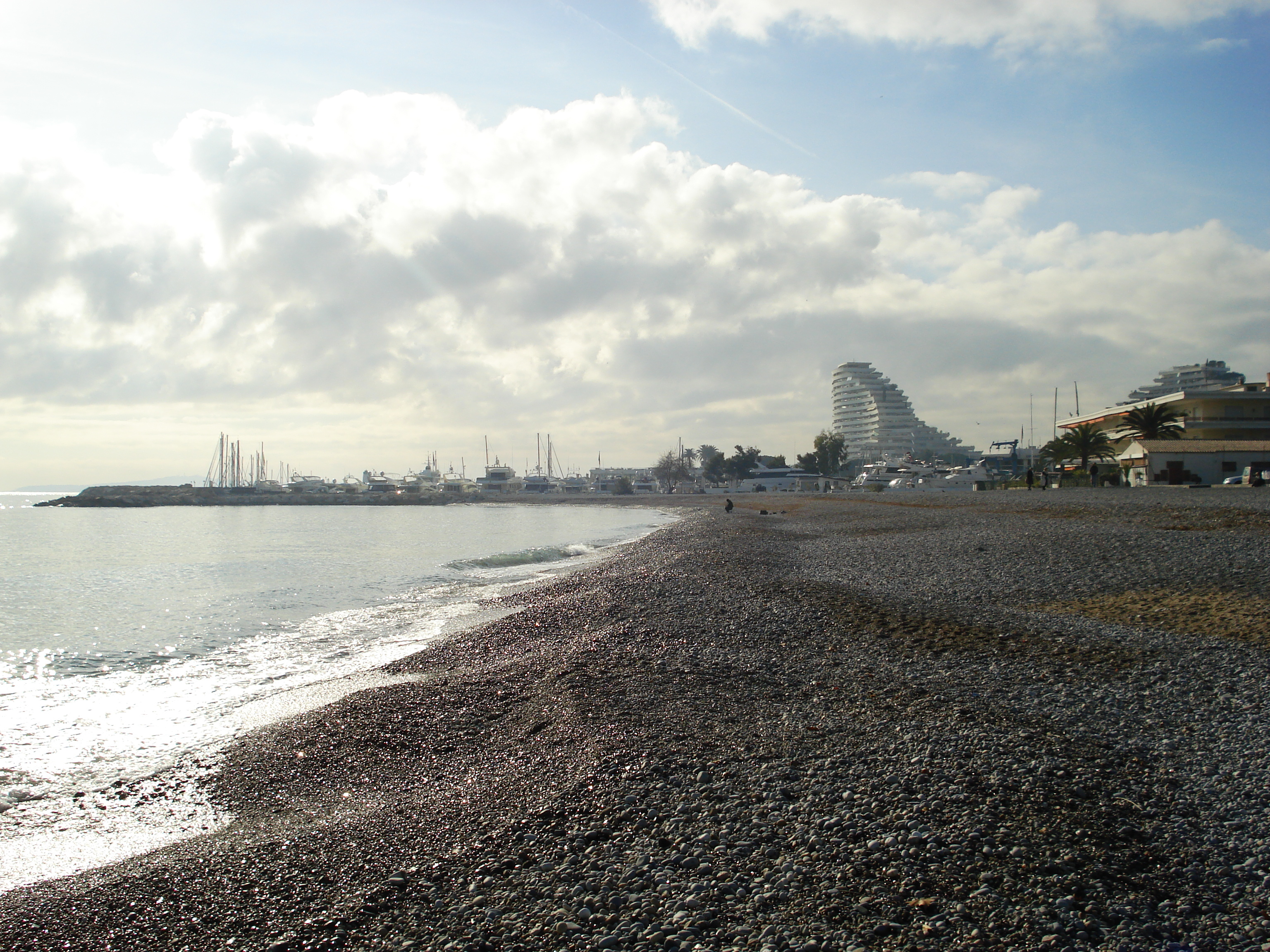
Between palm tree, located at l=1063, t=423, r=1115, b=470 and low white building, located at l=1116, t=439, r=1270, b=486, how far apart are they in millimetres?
7818

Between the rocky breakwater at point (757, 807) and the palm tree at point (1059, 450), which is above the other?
the palm tree at point (1059, 450)

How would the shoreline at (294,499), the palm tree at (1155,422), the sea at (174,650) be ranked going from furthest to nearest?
the shoreline at (294,499)
the palm tree at (1155,422)
the sea at (174,650)

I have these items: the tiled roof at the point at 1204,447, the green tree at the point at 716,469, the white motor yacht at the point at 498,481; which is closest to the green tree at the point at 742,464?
the green tree at the point at 716,469

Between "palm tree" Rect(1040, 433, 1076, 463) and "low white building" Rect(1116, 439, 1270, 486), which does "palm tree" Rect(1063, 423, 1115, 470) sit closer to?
"palm tree" Rect(1040, 433, 1076, 463)

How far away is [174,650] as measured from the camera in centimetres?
1523

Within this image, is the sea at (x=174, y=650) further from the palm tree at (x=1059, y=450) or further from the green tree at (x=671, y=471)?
the green tree at (x=671, y=471)

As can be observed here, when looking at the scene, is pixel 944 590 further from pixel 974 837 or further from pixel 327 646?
pixel 327 646

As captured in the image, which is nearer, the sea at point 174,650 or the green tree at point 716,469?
the sea at point 174,650

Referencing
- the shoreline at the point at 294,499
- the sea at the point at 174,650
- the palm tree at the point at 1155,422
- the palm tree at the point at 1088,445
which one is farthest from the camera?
the shoreline at the point at 294,499

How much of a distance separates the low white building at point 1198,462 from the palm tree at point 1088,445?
782cm

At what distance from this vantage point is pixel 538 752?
769cm

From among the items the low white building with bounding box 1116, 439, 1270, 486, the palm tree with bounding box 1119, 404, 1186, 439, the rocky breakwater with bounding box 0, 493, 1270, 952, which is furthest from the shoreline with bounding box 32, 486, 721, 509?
the rocky breakwater with bounding box 0, 493, 1270, 952

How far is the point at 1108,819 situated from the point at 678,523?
43.2m

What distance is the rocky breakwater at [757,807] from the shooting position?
14.8 feet
